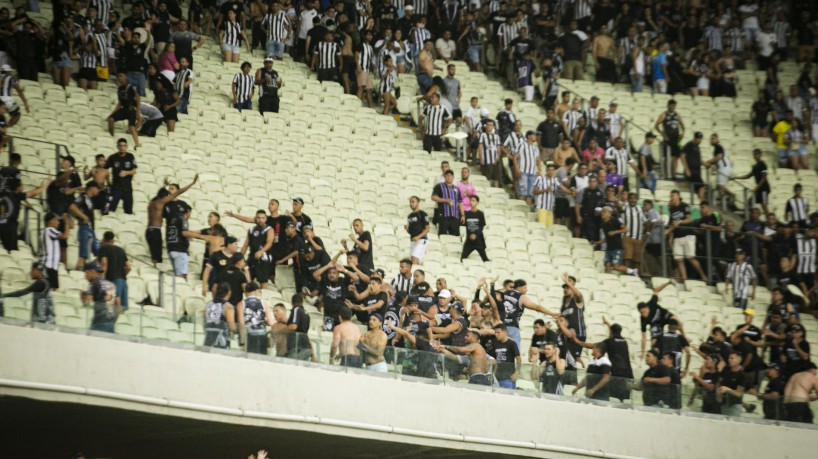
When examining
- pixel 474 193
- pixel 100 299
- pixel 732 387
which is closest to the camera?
pixel 100 299

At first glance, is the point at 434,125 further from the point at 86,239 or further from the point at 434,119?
the point at 86,239

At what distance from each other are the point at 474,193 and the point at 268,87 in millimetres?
3564

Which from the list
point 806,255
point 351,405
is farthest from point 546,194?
point 351,405

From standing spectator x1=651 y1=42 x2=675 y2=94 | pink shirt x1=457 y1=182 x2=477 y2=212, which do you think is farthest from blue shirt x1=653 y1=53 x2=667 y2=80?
pink shirt x1=457 y1=182 x2=477 y2=212

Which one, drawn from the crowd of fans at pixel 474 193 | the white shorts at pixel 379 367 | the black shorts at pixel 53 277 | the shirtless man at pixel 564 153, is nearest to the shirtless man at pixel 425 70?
the crowd of fans at pixel 474 193

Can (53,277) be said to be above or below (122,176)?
below

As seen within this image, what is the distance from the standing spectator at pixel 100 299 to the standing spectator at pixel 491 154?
8.15 metres

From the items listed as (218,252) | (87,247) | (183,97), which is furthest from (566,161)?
(87,247)

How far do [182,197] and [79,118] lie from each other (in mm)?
2126

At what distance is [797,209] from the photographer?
19.8m

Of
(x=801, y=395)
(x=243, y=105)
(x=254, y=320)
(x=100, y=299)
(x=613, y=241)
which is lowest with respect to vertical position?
(x=801, y=395)

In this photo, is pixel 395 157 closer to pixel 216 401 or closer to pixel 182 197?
pixel 182 197

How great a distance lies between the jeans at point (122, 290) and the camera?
1229 cm

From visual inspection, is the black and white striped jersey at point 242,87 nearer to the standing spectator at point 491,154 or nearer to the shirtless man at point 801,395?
the standing spectator at point 491,154
